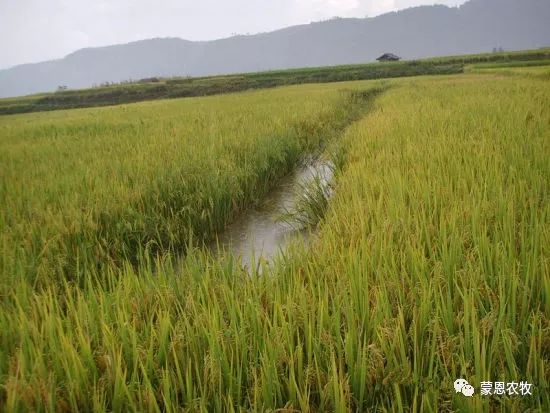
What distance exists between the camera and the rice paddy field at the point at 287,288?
116 cm

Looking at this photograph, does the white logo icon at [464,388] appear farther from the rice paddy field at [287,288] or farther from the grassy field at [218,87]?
the grassy field at [218,87]

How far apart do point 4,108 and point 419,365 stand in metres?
38.0

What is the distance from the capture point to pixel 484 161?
3062mm

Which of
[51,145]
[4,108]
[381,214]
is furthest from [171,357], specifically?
[4,108]

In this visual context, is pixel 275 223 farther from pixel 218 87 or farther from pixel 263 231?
pixel 218 87

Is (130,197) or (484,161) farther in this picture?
(130,197)

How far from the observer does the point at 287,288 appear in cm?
181

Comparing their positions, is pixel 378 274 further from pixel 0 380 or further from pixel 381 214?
pixel 0 380

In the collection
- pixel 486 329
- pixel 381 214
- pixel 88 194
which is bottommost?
pixel 486 329

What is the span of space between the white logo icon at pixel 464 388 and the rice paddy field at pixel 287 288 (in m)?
0.02

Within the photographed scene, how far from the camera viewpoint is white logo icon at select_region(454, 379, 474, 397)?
1047mm

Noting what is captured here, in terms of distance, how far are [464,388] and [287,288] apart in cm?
90

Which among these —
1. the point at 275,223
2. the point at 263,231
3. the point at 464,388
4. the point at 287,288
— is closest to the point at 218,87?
the point at 275,223

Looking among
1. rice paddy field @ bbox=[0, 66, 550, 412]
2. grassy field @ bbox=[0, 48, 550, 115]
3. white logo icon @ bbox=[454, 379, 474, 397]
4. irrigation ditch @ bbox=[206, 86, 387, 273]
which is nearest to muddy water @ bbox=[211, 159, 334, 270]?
irrigation ditch @ bbox=[206, 86, 387, 273]
